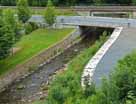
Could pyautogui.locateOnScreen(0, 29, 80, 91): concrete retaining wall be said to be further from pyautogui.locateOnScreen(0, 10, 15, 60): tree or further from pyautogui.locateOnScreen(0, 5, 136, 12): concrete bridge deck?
pyautogui.locateOnScreen(0, 5, 136, 12): concrete bridge deck

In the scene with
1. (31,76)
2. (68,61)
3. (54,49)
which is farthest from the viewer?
(54,49)

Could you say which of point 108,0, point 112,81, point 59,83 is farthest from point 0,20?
point 108,0

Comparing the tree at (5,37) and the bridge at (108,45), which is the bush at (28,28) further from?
the tree at (5,37)

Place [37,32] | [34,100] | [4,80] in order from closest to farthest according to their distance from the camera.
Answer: [34,100]
[4,80]
[37,32]

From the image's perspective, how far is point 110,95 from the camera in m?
22.3

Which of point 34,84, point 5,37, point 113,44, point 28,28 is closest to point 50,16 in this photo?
point 28,28

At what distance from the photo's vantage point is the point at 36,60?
54.4m

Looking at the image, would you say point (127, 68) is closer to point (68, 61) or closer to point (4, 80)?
point (4, 80)

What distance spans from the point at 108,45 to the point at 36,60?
7.82 metres

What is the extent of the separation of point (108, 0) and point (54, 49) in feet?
106

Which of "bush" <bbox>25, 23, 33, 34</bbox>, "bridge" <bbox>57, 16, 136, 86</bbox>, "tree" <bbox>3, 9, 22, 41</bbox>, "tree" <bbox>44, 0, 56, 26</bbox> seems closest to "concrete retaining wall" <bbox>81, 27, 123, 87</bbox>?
"bridge" <bbox>57, 16, 136, 86</bbox>

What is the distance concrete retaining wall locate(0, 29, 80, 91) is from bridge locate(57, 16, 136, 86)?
4248mm

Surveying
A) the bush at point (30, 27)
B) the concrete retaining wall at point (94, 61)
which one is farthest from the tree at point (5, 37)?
the bush at point (30, 27)

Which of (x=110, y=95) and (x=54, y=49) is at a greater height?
(x=110, y=95)
